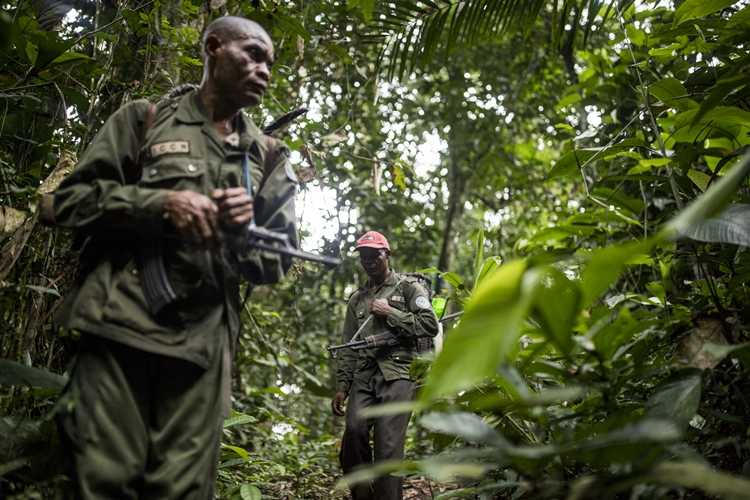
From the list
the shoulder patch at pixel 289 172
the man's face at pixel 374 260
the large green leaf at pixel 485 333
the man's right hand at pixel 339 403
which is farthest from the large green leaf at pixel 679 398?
the man's right hand at pixel 339 403

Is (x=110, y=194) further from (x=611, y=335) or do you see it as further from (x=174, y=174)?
(x=611, y=335)

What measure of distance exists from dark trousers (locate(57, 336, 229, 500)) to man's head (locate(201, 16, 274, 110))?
0.85 m

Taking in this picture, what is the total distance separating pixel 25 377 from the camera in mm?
2096

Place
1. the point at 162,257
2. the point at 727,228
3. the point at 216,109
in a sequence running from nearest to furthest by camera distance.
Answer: the point at 162,257 → the point at 727,228 → the point at 216,109

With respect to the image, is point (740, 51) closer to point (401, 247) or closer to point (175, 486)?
point (175, 486)

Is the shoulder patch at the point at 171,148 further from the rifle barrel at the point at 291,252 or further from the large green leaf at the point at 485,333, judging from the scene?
the large green leaf at the point at 485,333

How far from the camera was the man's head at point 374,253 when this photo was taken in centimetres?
529

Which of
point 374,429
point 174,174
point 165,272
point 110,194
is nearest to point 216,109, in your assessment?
point 174,174

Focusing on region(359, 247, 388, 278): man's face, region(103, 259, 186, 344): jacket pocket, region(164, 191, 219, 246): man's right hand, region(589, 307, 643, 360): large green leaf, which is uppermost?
region(164, 191, 219, 246): man's right hand

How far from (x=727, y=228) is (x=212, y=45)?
1.71 meters

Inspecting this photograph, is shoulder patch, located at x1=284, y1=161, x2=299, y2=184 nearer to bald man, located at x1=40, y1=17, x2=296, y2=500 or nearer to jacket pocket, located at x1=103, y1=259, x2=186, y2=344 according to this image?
bald man, located at x1=40, y1=17, x2=296, y2=500

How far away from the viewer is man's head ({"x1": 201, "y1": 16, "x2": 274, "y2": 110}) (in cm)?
212

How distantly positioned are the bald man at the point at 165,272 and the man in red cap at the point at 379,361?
8.82 ft

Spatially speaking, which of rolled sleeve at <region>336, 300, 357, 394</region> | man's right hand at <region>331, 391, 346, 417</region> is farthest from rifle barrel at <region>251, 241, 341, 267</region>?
man's right hand at <region>331, 391, 346, 417</region>
